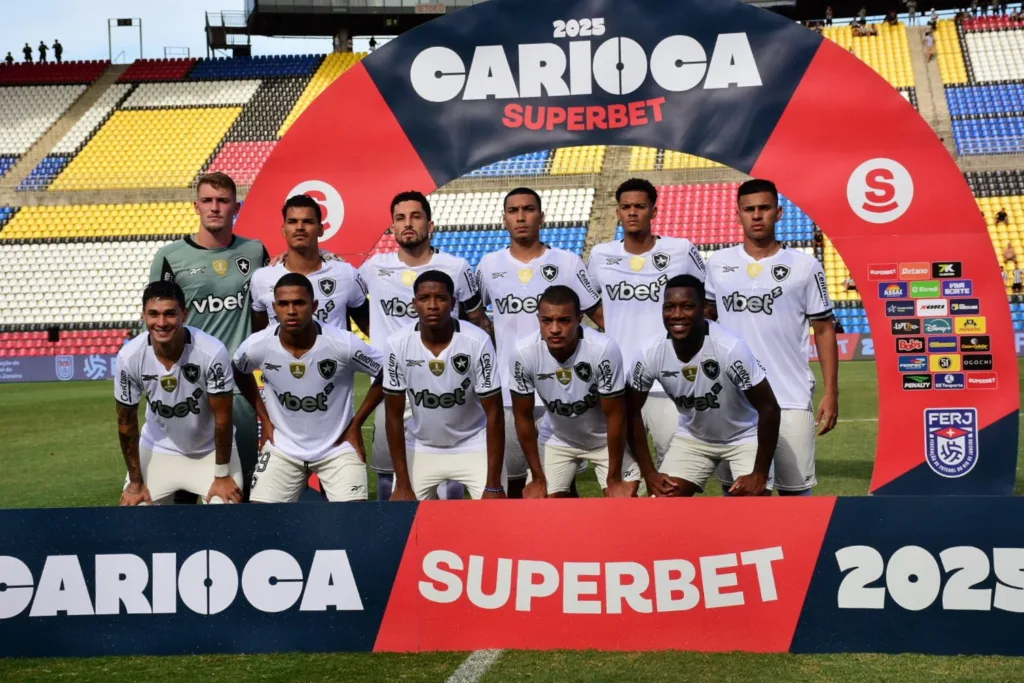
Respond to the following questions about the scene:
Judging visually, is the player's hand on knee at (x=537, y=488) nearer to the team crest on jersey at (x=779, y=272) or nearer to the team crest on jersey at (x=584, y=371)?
the team crest on jersey at (x=584, y=371)

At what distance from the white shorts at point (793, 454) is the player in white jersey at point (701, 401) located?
343 millimetres

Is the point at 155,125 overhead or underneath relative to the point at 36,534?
overhead

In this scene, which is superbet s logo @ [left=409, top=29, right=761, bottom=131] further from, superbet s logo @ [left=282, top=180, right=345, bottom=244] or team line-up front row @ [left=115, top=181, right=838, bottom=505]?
team line-up front row @ [left=115, top=181, right=838, bottom=505]

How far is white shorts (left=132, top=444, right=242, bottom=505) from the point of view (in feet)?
19.0

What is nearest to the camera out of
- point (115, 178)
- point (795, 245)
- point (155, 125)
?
point (795, 245)

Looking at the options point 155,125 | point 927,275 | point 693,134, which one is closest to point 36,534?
point 693,134

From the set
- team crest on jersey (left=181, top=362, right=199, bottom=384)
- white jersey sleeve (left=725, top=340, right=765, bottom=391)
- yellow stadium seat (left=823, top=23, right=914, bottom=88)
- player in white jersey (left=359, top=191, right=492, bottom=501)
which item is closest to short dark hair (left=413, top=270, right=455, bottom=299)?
player in white jersey (left=359, top=191, right=492, bottom=501)

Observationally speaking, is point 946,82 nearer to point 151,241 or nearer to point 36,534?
point 151,241

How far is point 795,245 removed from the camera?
97.8 ft

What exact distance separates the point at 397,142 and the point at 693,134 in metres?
1.97

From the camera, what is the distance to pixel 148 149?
120 ft

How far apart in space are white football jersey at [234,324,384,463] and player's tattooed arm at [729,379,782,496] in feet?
6.56

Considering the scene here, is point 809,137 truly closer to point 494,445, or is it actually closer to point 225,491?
point 494,445

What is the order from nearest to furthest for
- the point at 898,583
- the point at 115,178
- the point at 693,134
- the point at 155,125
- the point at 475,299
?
the point at 898,583, the point at 475,299, the point at 693,134, the point at 115,178, the point at 155,125
